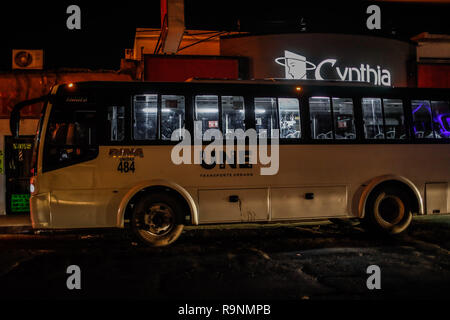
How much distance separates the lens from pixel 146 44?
683 inches

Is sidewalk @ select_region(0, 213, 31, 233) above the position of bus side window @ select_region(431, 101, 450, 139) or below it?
below

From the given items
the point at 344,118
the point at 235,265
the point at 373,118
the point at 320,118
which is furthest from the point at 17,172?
the point at 373,118

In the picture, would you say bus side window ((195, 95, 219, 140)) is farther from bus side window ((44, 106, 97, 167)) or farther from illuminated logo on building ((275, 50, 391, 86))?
illuminated logo on building ((275, 50, 391, 86))

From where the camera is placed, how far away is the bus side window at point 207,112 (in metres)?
9.12

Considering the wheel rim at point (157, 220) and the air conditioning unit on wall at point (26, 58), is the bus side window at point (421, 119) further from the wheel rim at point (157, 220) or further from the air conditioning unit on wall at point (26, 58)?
the air conditioning unit on wall at point (26, 58)

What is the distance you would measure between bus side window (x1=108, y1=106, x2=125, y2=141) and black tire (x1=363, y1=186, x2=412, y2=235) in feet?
18.8

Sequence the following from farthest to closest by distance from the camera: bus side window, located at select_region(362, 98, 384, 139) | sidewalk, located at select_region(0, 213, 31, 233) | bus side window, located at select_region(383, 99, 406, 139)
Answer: sidewalk, located at select_region(0, 213, 31, 233), bus side window, located at select_region(383, 99, 406, 139), bus side window, located at select_region(362, 98, 384, 139)

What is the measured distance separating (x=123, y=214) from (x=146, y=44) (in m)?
10.5

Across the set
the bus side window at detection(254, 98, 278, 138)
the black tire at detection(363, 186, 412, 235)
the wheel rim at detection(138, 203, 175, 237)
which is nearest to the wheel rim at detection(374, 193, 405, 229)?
the black tire at detection(363, 186, 412, 235)

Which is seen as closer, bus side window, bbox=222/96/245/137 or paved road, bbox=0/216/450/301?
paved road, bbox=0/216/450/301

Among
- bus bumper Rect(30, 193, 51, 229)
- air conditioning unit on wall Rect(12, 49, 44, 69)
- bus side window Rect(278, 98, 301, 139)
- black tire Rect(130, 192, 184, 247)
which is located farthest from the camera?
air conditioning unit on wall Rect(12, 49, 44, 69)

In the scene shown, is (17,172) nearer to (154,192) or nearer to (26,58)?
(26,58)

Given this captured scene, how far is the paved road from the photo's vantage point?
5922 millimetres
